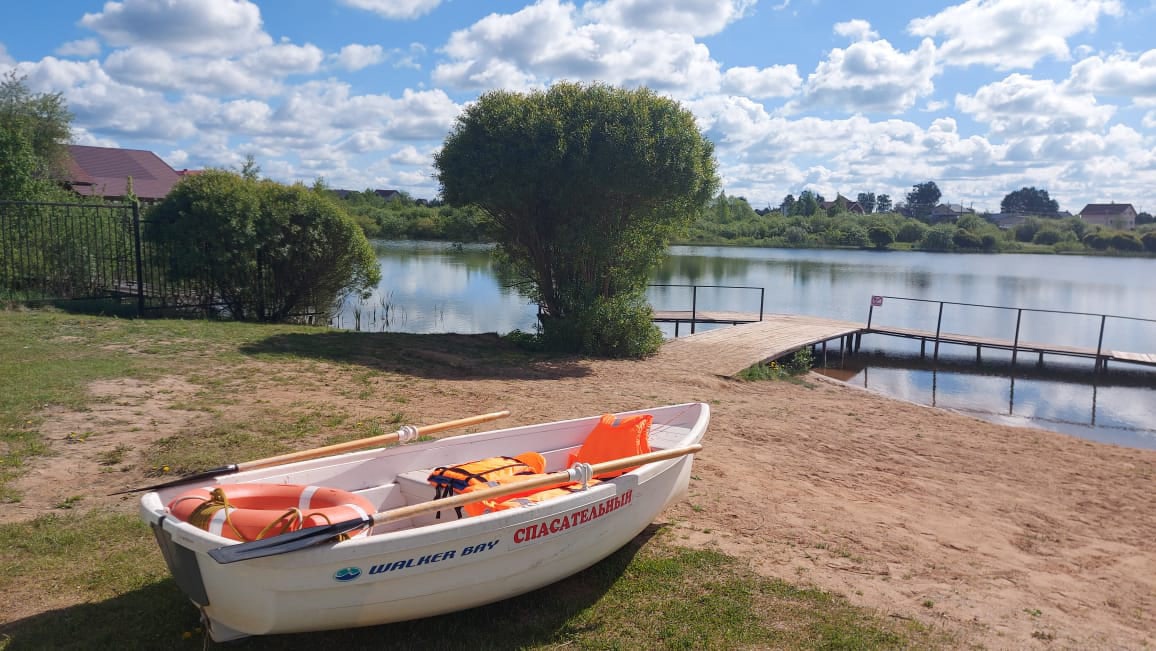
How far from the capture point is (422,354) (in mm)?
12062

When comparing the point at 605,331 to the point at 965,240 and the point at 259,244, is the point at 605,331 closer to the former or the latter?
the point at 259,244

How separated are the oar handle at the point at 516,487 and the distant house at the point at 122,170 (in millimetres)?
37738

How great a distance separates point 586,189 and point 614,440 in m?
8.27

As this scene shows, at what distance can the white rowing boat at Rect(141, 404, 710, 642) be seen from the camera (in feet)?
11.0

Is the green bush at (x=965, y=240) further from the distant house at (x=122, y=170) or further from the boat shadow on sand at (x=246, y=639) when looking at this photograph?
the boat shadow on sand at (x=246, y=639)

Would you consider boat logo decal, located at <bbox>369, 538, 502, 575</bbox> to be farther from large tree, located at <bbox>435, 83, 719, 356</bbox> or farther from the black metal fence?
the black metal fence

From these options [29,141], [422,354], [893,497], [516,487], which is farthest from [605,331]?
[29,141]

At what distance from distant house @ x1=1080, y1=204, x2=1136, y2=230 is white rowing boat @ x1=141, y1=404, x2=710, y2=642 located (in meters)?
126

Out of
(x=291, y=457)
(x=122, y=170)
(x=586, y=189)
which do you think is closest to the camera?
(x=291, y=457)

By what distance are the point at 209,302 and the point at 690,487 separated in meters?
11.5

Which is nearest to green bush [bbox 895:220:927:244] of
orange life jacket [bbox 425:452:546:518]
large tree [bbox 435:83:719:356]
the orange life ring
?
large tree [bbox 435:83:719:356]

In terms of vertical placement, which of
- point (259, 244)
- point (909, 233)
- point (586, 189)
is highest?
point (909, 233)

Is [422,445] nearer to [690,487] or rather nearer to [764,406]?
[690,487]

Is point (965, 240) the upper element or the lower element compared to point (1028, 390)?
upper
